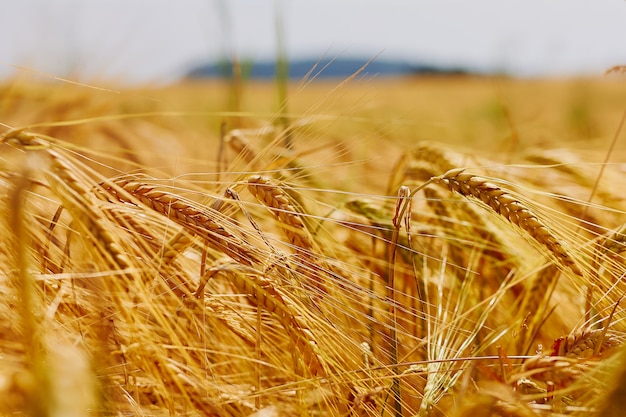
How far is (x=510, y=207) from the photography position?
A: 667mm

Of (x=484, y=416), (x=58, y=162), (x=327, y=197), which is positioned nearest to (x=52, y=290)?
(x=58, y=162)

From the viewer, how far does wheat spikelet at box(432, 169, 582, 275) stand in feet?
2.16

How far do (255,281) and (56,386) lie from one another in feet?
0.92

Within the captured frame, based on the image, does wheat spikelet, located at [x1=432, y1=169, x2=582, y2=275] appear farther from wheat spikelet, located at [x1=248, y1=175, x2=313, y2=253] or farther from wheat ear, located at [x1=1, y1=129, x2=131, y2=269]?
wheat ear, located at [x1=1, y1=129, x2=131, y2=269]

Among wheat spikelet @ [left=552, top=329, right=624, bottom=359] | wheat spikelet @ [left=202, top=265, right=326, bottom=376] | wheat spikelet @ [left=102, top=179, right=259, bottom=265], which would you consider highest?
wheat spikelet @ [left=102, top=179, right=259, bottom=265]

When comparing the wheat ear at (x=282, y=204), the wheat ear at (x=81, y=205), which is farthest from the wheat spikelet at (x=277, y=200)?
the wheat ear at (x=81, y=205)

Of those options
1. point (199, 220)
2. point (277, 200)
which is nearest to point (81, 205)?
point (199, 220)

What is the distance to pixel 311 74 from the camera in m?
0.97

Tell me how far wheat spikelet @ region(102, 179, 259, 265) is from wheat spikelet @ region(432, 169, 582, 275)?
232 mm

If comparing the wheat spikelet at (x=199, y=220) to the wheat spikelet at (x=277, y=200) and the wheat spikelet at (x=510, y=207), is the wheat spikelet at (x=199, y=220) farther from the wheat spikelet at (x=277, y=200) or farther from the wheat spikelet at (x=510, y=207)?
the wheat spikelet at (x=510, y=207)

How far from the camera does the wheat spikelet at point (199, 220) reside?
2.02 feet

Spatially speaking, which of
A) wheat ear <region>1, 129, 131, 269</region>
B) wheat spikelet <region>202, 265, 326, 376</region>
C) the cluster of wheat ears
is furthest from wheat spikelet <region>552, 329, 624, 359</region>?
wheat ear <region>1, 129, 131, 269</region>

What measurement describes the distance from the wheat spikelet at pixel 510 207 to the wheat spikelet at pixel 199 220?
23cm

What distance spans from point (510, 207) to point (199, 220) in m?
0.33
